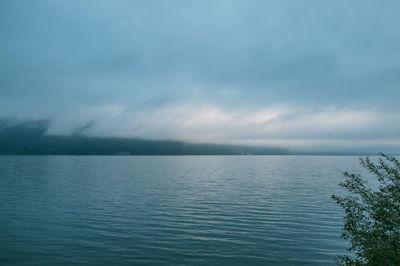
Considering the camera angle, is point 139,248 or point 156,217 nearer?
point 139,248

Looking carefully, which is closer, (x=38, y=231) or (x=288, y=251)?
(x=288, y=251)

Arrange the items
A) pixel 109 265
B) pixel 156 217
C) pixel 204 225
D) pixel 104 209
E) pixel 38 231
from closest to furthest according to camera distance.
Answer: pixel 109 265 < pixel 38 231 < pixel 204 225 < pixel 156 217 < pixel 104 209

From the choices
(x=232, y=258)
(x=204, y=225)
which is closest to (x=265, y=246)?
(x=232, y=258)

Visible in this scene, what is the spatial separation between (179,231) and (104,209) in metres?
18.7

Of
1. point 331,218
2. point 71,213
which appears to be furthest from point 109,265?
point 331,218

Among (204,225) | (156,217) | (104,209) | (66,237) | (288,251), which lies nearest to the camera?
(288,251)

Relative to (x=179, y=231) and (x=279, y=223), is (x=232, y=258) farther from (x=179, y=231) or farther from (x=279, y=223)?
(x=279, y=223)

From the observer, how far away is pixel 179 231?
35.6m

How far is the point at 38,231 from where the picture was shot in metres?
35.3

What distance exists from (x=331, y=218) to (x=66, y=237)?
121ft

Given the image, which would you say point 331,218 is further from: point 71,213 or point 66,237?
point 71,213

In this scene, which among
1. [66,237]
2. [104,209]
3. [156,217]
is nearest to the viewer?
[66,237]

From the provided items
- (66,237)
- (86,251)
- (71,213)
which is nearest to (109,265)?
(86,251)

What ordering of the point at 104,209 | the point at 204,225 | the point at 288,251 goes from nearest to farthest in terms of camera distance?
the point at 288,251, the point at 204,225, the point at 104,209
